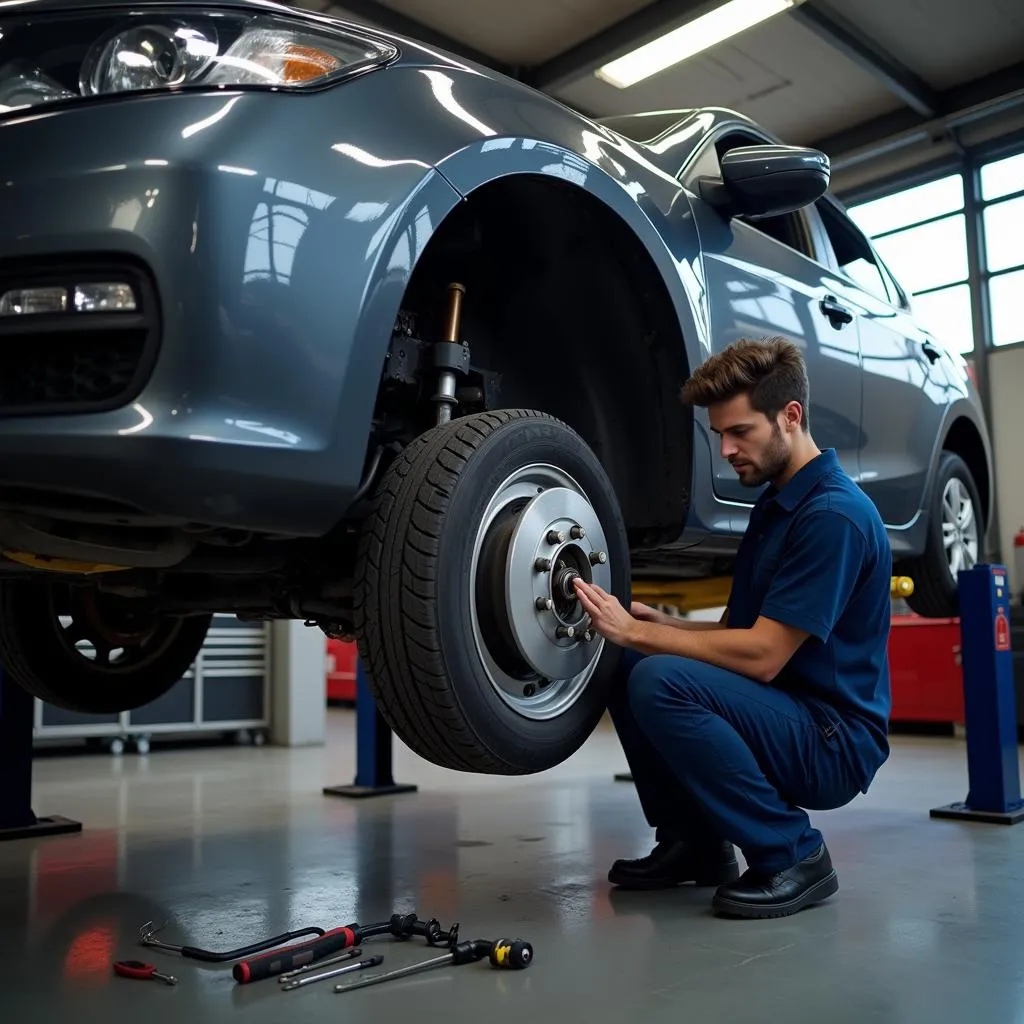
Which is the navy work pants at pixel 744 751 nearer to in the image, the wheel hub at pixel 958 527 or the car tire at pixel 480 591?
the car tire at pixel 480 591

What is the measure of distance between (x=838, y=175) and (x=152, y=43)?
9.42m

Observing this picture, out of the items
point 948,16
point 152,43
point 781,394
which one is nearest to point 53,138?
point 152,43

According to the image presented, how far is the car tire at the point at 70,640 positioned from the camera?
2.46 metres

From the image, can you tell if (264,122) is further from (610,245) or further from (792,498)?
(792,498)

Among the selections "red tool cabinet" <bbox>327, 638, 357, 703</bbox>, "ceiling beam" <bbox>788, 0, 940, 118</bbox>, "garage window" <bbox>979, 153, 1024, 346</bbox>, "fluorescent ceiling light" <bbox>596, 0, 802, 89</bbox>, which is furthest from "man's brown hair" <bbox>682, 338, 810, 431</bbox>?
"red tool cabinet" <bbox>327, 638, 357, 703</bbox>

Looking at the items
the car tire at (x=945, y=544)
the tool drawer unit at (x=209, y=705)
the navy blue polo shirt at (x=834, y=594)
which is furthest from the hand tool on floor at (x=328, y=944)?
the tool drawer unit at (x=209, y=705)

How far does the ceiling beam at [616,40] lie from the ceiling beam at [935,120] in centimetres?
271

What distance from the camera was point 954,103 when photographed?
27.7 feet

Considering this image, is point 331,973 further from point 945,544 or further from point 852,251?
point 852,251

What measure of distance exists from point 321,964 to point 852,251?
271cm

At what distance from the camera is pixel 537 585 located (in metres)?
1.61

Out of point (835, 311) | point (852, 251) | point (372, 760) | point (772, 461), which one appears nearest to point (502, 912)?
point (772, 461)

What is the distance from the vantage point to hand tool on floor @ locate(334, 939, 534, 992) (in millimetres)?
1438

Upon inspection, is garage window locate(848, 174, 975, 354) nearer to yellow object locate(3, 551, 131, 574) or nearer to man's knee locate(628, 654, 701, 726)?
man's knee locate(628, 654, 701, 726)
